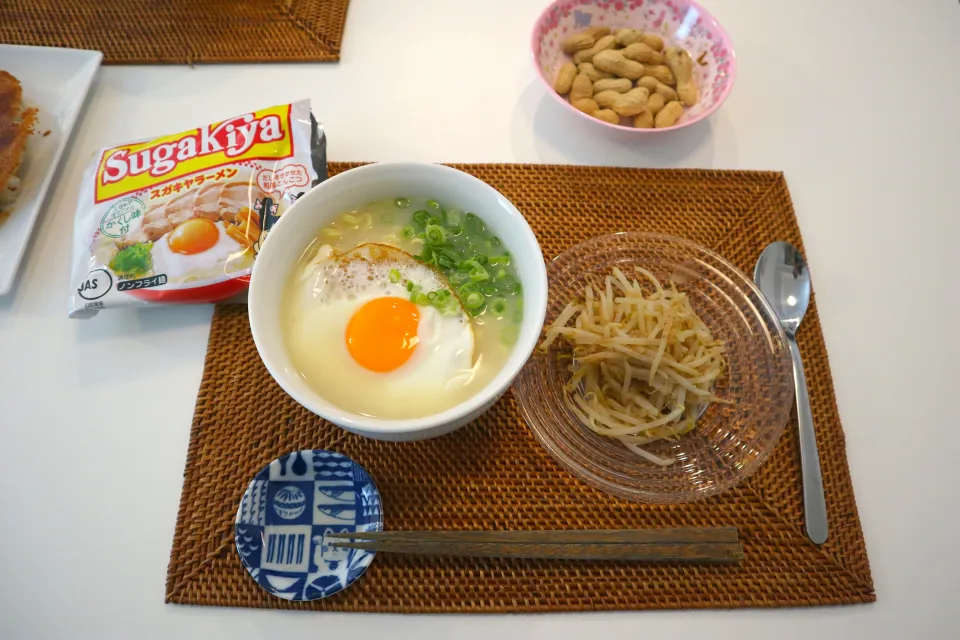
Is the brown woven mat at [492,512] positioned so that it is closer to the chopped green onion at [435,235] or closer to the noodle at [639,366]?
the noodle at [639,366]

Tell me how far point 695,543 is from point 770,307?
1.48ft

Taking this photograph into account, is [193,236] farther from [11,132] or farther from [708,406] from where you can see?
[708,406]

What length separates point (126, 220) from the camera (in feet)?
3.61

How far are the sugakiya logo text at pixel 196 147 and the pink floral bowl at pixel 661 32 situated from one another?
2.05ft

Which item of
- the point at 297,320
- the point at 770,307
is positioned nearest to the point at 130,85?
the point at 297,320

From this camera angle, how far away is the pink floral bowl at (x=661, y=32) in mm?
1239

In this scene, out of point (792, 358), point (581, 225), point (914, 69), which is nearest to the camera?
point (792, 358)

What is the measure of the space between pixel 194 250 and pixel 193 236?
0.03 m

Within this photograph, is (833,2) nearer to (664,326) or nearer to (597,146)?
(597,146)

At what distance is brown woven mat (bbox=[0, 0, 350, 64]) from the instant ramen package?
0.30 metres

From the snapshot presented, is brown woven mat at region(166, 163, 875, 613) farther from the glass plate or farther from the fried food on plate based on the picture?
the fried food on plate

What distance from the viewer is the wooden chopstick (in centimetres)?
85

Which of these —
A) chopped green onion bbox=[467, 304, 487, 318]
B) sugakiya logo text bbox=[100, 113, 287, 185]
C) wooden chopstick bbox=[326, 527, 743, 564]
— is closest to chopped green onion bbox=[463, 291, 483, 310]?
chopped green onion bbox=[467, 304, 487, 318]

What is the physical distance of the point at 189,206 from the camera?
110 centimetres
